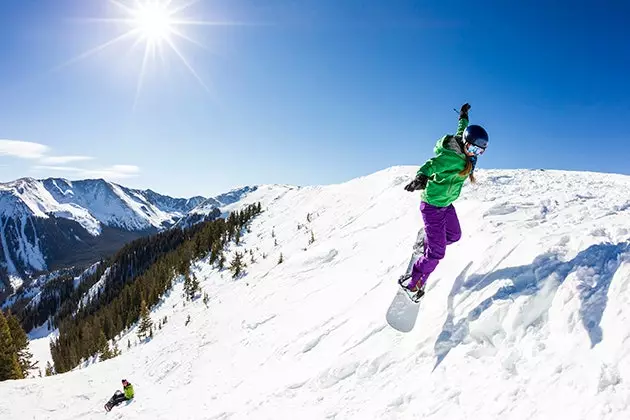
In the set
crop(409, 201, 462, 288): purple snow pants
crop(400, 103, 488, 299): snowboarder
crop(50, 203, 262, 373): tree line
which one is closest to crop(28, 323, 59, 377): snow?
crop(50, 203, 262, 373): tree line

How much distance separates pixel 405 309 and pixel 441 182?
3029 mm

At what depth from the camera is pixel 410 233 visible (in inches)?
551

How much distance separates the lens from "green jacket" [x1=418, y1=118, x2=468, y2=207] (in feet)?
22.4

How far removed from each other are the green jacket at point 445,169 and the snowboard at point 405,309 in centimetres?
158

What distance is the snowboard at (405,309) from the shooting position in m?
7.35

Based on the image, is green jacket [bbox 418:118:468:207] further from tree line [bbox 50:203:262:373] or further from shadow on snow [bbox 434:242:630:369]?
tree line [bbox 50:203:262:373]

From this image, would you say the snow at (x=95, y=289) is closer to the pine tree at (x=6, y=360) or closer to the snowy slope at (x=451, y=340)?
the pine tree at (x=6, y=360)

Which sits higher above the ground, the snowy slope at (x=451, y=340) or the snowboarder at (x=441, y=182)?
the snowboarder at (x=441, y=182)

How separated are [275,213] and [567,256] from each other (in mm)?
72046

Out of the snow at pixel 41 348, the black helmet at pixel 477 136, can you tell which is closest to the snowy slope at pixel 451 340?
the black helmet at pixel 477 136

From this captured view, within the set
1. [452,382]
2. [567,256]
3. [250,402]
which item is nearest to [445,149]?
[567,256]

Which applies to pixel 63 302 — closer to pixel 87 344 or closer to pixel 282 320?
pixel 87 344

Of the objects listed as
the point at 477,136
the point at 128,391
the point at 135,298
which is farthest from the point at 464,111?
the point at 135,298

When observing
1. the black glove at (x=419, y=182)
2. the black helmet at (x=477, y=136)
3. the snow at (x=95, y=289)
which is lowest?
the black glove at (x=419, y=182)
